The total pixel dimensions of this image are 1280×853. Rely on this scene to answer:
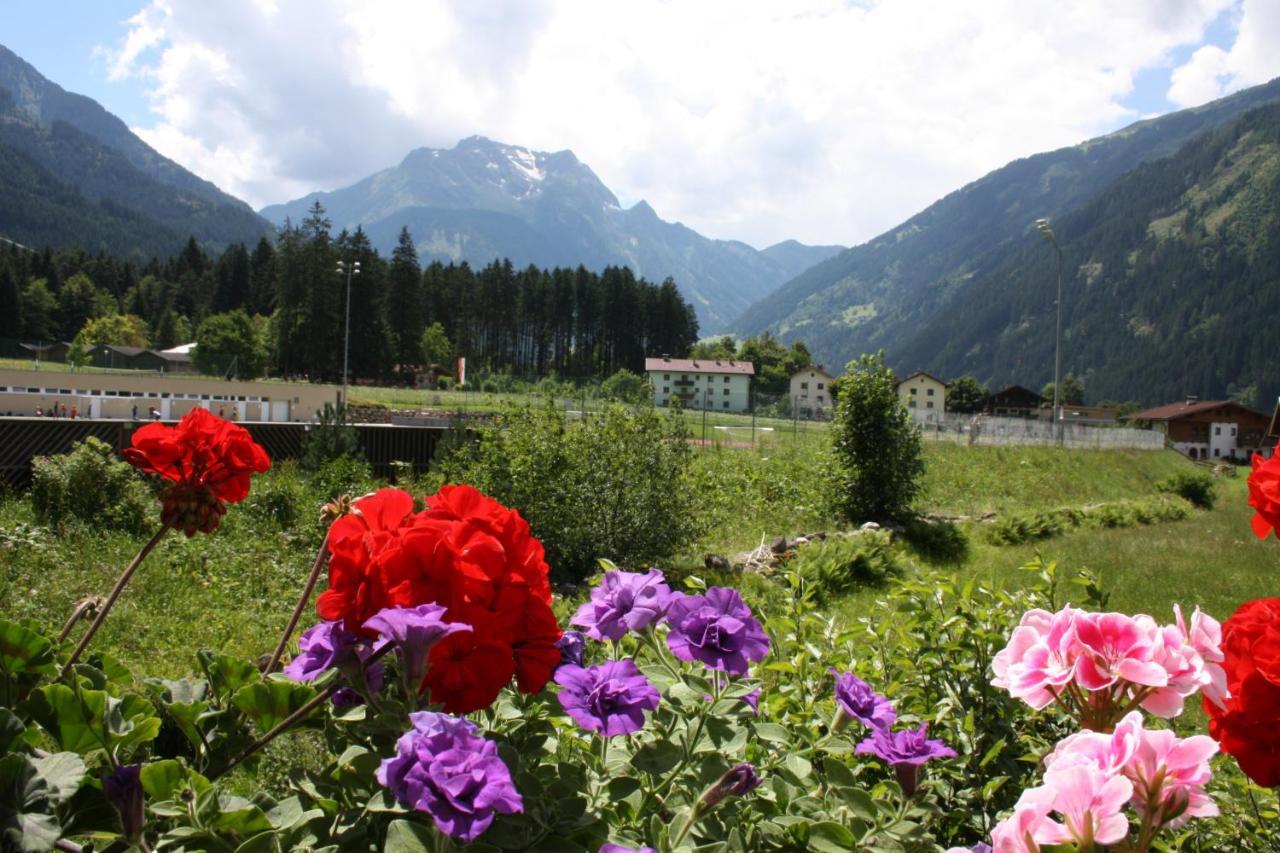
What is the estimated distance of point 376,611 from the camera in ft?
3.64

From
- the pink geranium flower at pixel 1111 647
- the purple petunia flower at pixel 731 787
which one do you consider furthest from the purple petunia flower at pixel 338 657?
the pink geranium flower at pixel 1111 647

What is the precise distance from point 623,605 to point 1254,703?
91 centimetres

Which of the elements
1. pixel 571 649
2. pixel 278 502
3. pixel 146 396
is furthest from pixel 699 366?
pixel 571 649

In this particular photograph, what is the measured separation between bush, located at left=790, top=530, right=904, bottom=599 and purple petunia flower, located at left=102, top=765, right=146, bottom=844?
→ 291 inches

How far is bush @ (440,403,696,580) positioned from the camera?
27.9 feet

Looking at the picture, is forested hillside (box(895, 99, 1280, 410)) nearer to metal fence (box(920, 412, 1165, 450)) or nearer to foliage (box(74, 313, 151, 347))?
metal fence (box(920, 412, 1165, 450))

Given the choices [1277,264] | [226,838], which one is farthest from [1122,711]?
[1277,264]

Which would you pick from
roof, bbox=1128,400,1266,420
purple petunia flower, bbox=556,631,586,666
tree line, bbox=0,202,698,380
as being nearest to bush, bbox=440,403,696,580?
purple petunia flower, bbox=556,631,586,666

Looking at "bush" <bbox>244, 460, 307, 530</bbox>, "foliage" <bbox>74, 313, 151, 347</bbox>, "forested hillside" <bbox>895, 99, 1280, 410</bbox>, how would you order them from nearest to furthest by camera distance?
1. "bush" <bbox>244, 460, 307, 530</bbox>
2. "foliage" <bbox>74, 313, 151, 347</bbox>
3. "forested hillside" <bbox>895, 99, 1280, 410</bbox>

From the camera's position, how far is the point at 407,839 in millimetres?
910

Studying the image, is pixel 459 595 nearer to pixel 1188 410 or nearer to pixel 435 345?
pixel 435 345

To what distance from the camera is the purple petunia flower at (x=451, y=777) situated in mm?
792

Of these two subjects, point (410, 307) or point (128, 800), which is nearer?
point (128, 800)

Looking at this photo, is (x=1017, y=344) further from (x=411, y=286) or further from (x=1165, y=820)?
(x=1165, y=820)
